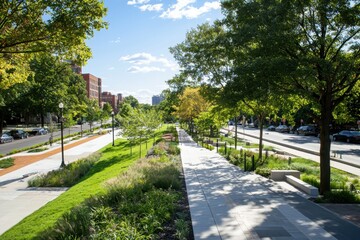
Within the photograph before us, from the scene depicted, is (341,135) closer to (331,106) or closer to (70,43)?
(331,106)

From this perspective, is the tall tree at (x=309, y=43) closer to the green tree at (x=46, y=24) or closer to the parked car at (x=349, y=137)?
the green tree at (x=46, y=24)

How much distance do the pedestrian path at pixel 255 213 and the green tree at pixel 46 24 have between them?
5.70 meters

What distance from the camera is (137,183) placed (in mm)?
11453

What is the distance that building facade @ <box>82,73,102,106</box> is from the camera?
12191 cm

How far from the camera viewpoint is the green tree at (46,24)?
7781mm

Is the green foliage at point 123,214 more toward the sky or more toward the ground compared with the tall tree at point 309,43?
more toward the ground

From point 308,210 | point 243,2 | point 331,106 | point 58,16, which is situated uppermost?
point 243,2

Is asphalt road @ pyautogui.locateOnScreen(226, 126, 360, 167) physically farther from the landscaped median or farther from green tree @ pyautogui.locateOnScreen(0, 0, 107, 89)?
green tree @ pyautogui.locateOnScreen(0, 0, 107, 89)

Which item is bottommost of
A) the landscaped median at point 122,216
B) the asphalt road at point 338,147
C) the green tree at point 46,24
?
the asphalt road at point 338,147

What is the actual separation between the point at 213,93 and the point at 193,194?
1150 cm

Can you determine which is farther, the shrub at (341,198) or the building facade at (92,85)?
the building facade at (92,85)

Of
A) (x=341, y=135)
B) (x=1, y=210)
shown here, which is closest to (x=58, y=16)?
(x=1, y=210)

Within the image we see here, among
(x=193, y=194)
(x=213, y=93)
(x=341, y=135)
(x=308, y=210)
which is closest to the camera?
(x=308, y=210)

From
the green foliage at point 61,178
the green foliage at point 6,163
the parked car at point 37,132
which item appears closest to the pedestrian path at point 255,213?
the green foliage at point 61,178
